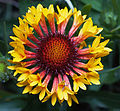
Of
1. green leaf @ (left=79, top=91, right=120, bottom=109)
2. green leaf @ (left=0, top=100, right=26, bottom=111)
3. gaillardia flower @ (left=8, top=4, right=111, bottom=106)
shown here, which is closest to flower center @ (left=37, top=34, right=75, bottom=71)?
gaillardia flower @ (left=8, top=4, right=111, bottom=106)

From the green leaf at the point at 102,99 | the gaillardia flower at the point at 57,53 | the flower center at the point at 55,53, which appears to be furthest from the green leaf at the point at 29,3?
Answer: the green leaf at the point at 102,99

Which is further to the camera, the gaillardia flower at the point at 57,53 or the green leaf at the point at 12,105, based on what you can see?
the green leaf at the point at 12,105

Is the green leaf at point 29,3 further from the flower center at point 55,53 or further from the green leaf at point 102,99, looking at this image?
the green leaf at point 102,99

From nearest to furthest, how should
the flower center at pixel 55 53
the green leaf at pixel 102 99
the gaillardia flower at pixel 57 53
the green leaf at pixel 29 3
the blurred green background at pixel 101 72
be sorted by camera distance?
the gaillardia flower at pixel 57 53
the flower center at pixel 55 53
the green leaf at pixel 29 3
the blurred green background at pixel 101 72
the green leaf at pixel 102 99

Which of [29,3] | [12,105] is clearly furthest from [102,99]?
[29,3]

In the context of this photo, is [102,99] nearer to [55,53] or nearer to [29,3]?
[55,53]

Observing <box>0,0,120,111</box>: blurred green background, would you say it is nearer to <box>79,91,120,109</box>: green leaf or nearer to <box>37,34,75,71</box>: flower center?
<box>79,91,120,109</box>: green leaf

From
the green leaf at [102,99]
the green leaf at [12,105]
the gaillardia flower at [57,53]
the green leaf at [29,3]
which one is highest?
the green leaf at [29,3]

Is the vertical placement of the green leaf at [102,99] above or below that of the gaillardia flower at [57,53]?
below
